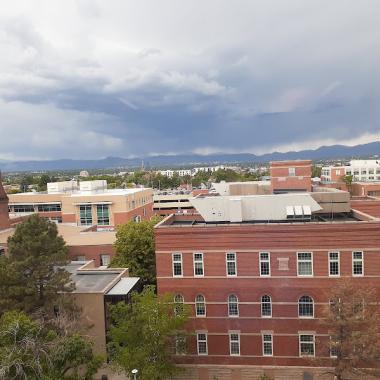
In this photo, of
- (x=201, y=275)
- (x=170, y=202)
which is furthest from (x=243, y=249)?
(x=170, y=202)

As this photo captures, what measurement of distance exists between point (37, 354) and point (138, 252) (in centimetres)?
2887

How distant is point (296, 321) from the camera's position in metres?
32.1

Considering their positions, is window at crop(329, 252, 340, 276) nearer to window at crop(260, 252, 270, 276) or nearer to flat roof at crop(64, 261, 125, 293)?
window at crop(260, 252, 270, 276)

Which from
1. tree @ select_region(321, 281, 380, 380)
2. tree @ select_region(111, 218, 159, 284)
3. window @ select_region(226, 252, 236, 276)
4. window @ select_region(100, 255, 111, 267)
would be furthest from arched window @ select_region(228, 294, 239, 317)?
window @ select_region(100, 255, 111, 267)

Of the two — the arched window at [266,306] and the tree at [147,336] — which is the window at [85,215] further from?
the arched window at [266,306]

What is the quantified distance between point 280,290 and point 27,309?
1758cm

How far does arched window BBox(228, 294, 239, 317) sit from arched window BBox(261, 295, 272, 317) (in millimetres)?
1873

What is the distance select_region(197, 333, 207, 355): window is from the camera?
33688 mm

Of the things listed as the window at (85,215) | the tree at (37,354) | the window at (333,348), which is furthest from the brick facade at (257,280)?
the window at (85,215)

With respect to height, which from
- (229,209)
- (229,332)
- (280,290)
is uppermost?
(229,209)

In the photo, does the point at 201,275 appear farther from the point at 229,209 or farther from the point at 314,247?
the point at 314,247

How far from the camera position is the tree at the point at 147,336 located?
27531 mm

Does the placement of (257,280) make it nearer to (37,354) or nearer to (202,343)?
(202,343)

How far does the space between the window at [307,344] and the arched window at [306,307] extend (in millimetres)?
1565
